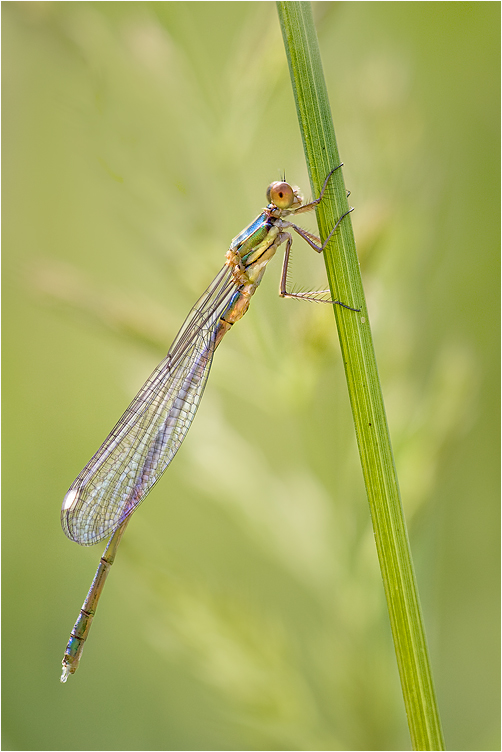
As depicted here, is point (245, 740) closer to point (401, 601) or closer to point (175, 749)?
point (175, 749)

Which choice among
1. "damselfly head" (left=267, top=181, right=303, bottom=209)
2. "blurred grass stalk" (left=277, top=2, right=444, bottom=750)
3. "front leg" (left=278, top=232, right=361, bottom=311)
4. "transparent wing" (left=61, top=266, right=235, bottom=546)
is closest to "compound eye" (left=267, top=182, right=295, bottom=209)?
"damselfly head" (left=267, top=181, right=303, bottom=209)

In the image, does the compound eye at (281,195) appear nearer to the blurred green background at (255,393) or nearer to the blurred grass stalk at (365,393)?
the blurred green background at (255,393)

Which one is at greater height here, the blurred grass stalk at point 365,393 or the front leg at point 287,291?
the front leg at point 287,291

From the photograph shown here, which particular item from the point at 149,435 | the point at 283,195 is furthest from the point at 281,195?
the point at 149,435

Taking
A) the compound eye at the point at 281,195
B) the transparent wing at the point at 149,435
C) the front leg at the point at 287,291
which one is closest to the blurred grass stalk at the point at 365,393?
the front leg at the point at 287,291

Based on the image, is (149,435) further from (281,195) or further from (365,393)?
(365,393)

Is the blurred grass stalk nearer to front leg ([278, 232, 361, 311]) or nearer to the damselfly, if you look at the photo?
front leg ([278, 232, 361, 311])

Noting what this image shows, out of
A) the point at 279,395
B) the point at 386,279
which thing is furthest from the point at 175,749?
the point at 386,279
